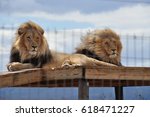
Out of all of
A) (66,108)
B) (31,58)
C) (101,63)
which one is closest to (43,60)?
(31,58)

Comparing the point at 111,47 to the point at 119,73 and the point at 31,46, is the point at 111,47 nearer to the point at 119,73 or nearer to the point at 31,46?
the point at 31,46

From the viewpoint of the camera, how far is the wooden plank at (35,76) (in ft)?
18.0

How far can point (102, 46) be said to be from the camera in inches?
275

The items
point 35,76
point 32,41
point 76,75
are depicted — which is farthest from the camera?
point 32,41

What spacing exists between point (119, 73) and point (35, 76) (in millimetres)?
892

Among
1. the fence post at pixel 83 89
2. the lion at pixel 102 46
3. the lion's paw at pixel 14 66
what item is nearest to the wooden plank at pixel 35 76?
the fence post at pixel 83 89

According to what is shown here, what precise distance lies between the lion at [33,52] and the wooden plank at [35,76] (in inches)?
22.6

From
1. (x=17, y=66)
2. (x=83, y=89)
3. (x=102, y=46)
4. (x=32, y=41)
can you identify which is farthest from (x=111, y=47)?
(x=83, y=89)

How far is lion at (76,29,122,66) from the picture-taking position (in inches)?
267

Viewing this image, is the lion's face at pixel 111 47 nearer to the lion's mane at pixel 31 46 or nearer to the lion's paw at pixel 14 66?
the lion's mane at pixel 31 46

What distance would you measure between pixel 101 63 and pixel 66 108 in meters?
1.02

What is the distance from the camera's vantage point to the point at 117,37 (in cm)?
664

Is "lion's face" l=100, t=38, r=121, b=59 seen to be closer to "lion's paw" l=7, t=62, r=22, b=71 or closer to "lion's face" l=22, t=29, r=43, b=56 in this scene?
"lion's face" l=22, t=29, r=43, b=56

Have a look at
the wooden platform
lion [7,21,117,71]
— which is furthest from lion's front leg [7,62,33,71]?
the wooden platform
